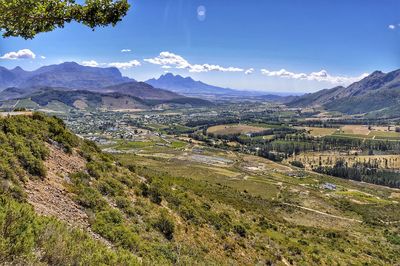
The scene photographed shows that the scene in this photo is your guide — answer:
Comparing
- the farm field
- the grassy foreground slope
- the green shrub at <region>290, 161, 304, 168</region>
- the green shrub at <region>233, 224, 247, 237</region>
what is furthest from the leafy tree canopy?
the farm field

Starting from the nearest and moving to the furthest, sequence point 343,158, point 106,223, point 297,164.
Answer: point 106,223 < point 297,164 < point 343,158

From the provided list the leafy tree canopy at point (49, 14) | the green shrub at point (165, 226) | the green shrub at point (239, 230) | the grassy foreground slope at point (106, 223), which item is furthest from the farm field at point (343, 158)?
the leafy tree canopy at point (49, 14)

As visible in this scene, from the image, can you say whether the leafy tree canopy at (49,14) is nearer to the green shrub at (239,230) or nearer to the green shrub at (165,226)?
the green shrub at (165,226)

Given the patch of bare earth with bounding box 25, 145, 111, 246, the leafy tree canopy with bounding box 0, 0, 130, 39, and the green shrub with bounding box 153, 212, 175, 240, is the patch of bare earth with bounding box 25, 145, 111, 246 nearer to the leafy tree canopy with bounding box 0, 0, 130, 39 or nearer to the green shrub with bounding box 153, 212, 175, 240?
the green shrub with bounding box 153, 212, 175, 240

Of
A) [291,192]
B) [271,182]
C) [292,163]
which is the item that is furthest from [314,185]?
[292,163]

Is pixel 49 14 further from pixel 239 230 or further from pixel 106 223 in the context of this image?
pixel 239 230

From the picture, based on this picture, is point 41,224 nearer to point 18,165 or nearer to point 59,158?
point 18,165

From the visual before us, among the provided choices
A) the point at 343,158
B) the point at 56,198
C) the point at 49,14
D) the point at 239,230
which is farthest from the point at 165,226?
the point at 343,158
